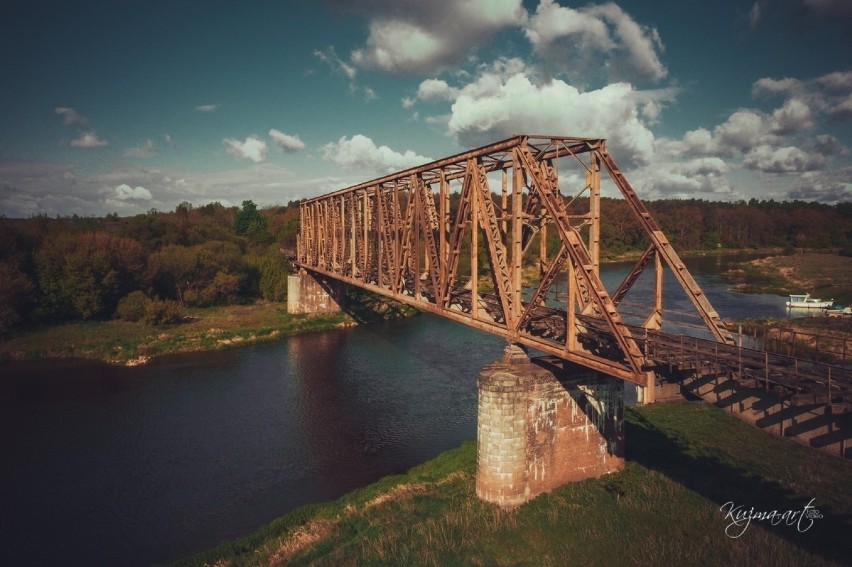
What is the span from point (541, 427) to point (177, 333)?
37484 millimetres

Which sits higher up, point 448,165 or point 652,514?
point 448,165

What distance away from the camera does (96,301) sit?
4772 cm

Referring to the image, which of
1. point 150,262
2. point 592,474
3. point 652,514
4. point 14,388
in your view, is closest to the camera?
point 652,514

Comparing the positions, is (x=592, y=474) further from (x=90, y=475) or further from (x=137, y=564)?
(x=90, y=475)

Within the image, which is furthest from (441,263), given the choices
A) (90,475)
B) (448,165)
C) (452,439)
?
(90,475)

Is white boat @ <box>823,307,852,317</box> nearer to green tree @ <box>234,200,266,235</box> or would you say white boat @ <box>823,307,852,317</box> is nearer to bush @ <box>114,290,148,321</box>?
bush @ <box>114,290,148,321</box>

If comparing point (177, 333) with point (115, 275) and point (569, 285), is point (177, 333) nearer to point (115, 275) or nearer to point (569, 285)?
point (115, 275)

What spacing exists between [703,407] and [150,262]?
169 feet

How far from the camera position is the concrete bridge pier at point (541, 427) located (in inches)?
685

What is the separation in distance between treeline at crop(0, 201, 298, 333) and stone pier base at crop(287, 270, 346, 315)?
7.40 metres

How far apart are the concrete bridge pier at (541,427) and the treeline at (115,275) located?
130 feet

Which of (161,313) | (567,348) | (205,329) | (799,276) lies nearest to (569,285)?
(567,348)

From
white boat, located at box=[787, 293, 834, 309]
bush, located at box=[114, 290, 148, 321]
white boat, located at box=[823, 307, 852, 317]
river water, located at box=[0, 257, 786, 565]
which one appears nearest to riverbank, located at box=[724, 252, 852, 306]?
white boat, located at box=[787, 293, 834, 309]

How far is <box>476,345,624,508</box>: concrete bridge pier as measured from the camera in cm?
1739
